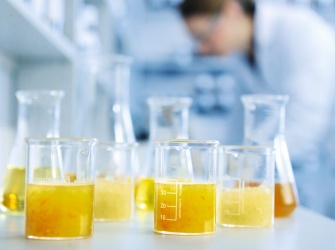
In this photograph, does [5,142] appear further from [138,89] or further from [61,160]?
[138,89]

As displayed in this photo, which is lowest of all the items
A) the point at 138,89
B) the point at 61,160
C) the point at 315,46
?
the point at 61,160

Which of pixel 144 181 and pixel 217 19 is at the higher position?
pixel 217 19

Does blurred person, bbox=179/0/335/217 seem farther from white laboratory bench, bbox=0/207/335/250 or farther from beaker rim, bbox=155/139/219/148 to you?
beaker rim, bbox=155/139/219/148

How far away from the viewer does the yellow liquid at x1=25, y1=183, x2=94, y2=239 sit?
992 millimetres

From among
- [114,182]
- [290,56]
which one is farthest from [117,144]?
[290,56]

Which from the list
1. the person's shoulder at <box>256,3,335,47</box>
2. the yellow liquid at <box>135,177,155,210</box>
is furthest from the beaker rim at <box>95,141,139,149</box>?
the person's shoulder at <box>256,3,335,47</box>

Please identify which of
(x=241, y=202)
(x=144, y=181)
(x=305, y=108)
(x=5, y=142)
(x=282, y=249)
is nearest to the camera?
(x=282, y=249)

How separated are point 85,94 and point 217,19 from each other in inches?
121

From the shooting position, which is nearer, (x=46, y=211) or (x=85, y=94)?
(x=46, y=211)

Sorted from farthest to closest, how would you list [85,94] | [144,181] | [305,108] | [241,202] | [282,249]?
[305,108] < [85,94] < [144,181] < [241,202] < [282,249]

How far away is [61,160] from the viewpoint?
1.08m

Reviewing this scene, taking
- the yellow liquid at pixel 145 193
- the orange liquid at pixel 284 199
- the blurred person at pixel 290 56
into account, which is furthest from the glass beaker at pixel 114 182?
the blurred person at pixel 290 56

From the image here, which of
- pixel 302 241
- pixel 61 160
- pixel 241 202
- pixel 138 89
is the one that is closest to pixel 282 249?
pixel 302 241

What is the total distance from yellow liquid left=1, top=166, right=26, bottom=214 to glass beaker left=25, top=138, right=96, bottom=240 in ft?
1.02
